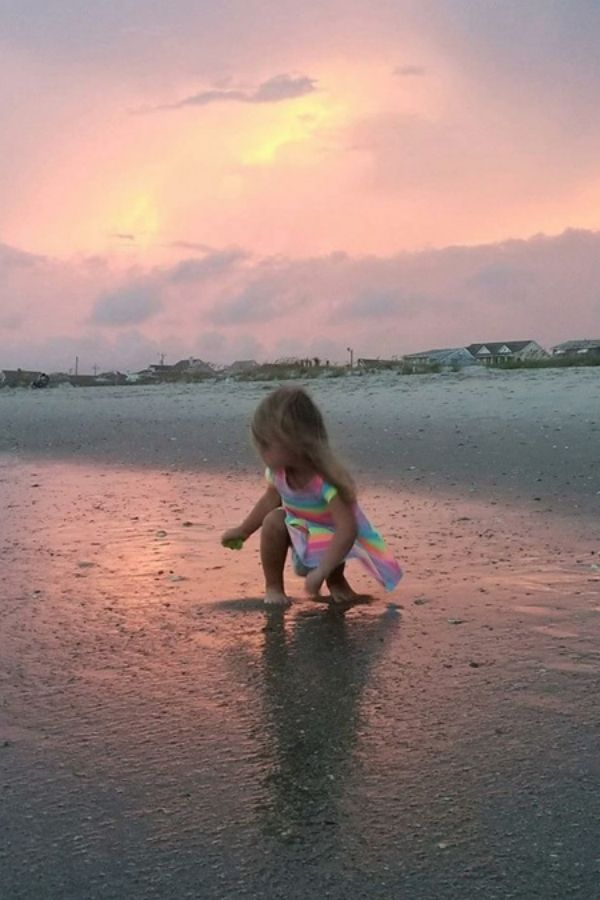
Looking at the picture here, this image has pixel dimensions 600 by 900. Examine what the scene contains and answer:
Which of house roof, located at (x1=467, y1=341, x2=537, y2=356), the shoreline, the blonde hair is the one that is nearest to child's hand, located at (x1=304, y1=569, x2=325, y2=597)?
the blonde hair

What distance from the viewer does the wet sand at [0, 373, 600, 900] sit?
1.84 m

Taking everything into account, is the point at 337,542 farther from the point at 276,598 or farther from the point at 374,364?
the point at 374,364

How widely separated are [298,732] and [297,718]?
0.37 ft

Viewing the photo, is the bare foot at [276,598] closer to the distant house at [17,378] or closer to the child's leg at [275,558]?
the child's leg at [275,558]

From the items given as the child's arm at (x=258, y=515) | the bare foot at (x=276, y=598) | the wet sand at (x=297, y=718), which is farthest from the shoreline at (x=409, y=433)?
the bare foot at (x=276, y=598)

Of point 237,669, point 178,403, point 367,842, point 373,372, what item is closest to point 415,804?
point 367,842

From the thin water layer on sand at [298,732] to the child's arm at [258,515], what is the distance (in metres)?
0.24

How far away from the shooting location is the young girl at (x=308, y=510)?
3.81 meters

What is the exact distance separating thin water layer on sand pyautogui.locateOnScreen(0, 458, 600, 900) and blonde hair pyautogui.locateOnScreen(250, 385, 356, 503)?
0.56 metres

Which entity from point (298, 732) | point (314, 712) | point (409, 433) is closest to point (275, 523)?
point (314, 712)

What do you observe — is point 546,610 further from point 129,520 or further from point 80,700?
point 129,520

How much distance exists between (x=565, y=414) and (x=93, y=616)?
8641mm

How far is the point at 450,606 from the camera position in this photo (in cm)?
385

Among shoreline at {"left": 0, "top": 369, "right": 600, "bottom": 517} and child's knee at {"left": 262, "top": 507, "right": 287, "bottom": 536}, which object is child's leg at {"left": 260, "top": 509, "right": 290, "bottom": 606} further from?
shoreline at {"left": 0, "top": 369, "right": 600, "bottom": 517}
